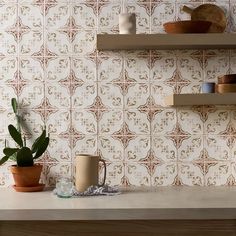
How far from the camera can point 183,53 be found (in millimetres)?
2514

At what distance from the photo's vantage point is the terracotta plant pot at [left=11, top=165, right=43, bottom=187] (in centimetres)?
231

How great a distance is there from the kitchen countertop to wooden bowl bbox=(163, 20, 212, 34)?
0.77 meters

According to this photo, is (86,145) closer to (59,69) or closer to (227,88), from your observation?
(59,69)

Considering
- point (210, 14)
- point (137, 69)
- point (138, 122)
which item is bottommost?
point (138, 122)

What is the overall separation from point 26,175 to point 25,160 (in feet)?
0.24

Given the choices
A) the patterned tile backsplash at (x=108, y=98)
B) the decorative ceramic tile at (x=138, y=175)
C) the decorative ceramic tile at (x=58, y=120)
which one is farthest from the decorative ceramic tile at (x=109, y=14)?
the decorative ceramic tile at (x=138, y=175)

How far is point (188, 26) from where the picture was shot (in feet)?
7.56

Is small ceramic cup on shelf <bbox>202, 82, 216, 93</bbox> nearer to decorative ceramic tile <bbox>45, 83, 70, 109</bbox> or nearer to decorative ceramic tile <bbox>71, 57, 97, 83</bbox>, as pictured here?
decorative ceramic tile <bbox>71, 57, 97, 83</bbox>

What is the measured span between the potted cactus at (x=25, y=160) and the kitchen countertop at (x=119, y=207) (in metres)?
0.17

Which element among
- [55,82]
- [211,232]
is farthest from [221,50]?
[211,232]

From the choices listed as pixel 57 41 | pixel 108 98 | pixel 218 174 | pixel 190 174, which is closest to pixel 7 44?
pixel 57 41

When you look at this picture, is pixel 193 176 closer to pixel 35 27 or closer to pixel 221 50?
pixel 221 50

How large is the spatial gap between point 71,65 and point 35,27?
266mm

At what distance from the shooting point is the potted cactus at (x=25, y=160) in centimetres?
231
